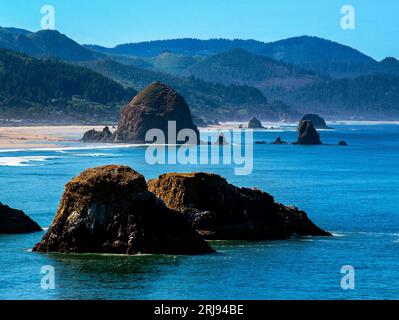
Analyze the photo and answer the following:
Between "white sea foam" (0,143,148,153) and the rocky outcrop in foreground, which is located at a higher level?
the rocky outcrop in foreground

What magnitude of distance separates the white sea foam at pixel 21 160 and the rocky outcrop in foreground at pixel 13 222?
211 feet

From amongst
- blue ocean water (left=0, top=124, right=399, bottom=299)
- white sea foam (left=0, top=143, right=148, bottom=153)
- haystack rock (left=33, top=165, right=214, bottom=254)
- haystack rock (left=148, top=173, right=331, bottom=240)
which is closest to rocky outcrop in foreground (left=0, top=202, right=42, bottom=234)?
blue ocean water (left=0, top=124, right=399, bottom=299)

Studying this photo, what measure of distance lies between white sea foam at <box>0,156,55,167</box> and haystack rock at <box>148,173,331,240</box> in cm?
6895

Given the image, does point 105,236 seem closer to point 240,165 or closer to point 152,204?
point 152,204

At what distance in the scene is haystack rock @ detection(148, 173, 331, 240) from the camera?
4978cm

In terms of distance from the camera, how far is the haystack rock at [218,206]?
4978 centimetres

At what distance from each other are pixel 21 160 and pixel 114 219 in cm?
8717

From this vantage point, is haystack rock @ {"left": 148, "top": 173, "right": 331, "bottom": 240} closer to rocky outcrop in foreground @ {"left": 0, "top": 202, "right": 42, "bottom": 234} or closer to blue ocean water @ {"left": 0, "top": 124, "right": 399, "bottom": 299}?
blue ocean water @ {"left": 0, "top": 124, "right": 399, "bottom": 299}

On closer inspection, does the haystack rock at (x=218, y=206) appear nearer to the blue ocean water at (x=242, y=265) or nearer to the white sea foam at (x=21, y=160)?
the blue ocean water at (x=242, y=265)

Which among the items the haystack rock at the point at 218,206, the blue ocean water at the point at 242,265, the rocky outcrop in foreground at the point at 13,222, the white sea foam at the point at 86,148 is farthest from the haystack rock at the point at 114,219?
the white sea foam at the point at 86,148

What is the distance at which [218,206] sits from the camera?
5019cm

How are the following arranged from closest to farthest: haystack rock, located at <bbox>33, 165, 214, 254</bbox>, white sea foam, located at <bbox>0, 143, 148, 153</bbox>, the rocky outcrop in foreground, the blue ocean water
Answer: the blue ocean water → haystack rock, located at <bbox>33, 165, 214, 254</bbox> → the rocky outcrop in foreground → white sea foam, located at <bbox>0, 143, 148, 153</bbox>

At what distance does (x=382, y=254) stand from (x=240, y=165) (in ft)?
279

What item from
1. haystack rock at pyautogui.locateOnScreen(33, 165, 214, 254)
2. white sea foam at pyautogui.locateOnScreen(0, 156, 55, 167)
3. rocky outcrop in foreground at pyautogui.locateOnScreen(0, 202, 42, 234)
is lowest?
white sea foam at pyautogui.locateOnScreen(0, 156, 55, 167)
